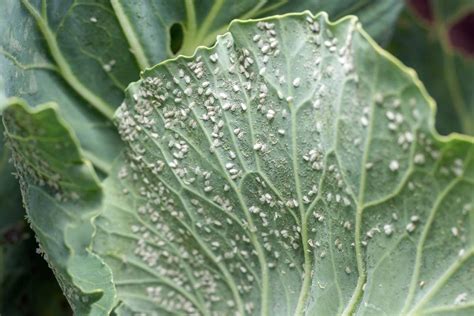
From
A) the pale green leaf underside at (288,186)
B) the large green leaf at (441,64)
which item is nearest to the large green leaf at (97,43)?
the pale green leaf underside at (288,186)

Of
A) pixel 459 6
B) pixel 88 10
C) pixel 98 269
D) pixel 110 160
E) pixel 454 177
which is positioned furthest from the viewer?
pixel 459 6

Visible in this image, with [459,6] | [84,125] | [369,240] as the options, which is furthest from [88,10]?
[459,6]

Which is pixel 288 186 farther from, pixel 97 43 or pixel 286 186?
pixel 97 43

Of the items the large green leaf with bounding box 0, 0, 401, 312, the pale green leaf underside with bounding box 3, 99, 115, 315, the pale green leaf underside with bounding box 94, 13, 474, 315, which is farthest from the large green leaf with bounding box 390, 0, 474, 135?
the pale green leaf underside with bounding box 3, 99, 115, 315

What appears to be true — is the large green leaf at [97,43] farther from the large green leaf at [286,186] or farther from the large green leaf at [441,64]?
the large green leaf at [441,64]

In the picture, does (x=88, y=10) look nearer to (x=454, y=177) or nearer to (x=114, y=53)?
(x=114, y=53)
